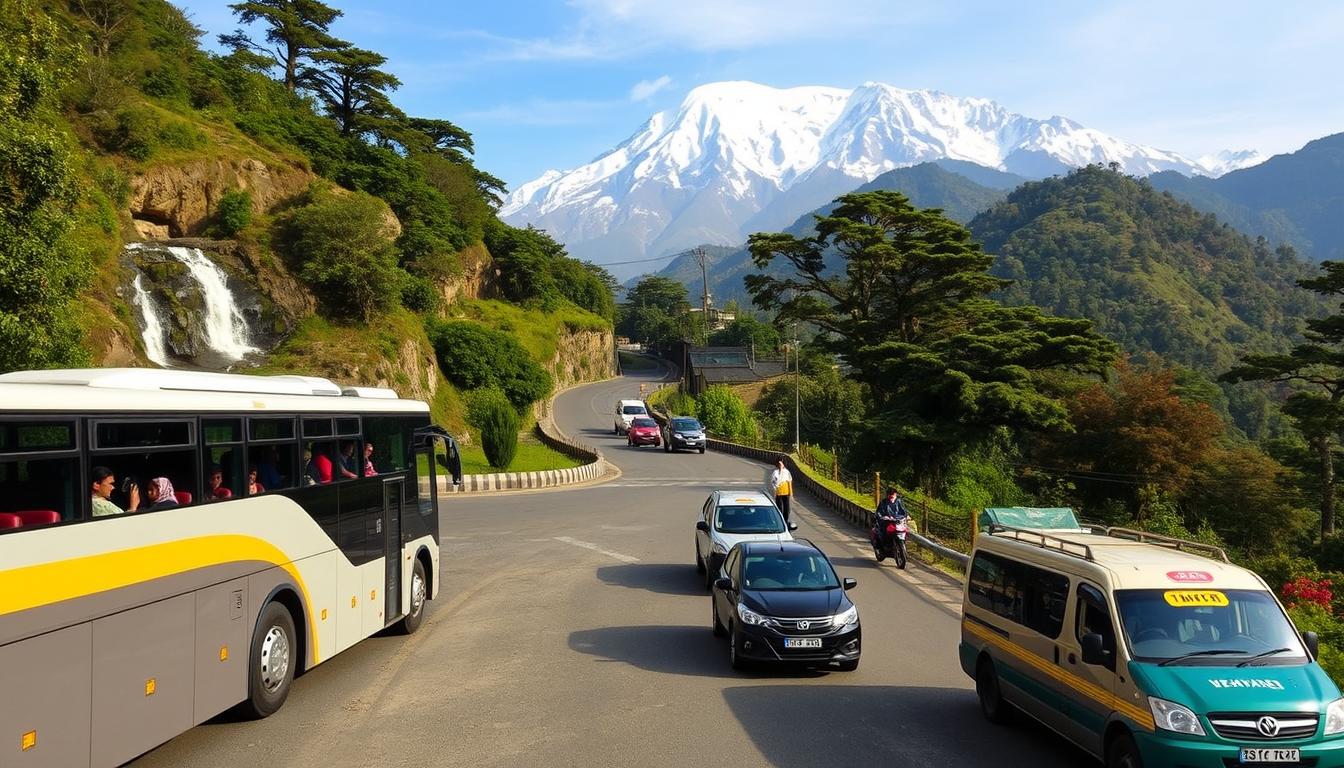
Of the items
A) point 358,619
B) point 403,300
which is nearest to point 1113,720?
point 358,619

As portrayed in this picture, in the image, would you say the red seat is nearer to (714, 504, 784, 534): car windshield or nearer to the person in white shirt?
(714, 504, 784, 534): car windshield

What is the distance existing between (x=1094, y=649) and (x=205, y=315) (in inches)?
1726

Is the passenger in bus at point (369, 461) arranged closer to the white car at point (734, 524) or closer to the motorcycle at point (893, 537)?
the white car at point (734, 524)

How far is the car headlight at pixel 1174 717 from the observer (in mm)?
Result: 6594

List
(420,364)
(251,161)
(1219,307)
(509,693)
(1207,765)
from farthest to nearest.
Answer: (1219,307)
(420,364)
(251,161)
(509,693)
(1207,765)

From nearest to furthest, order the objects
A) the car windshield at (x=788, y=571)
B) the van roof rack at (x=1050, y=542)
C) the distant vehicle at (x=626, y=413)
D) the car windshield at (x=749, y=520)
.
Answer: the van roof rack at (x=1050, y=542)
the car windshield at (x=788, y=571)
the car windshield at (x=749, y=520)
the distant vehicle at (x=626, y=413)

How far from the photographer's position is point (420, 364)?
54.8 meters

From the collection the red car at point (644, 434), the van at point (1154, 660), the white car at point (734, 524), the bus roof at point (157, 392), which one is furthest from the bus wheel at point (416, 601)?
the red car at point (644, 434)

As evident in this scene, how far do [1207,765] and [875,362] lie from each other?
37717 mm

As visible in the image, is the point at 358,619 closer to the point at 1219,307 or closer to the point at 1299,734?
the point at 1299,734

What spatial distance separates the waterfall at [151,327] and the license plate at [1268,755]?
4181 cm

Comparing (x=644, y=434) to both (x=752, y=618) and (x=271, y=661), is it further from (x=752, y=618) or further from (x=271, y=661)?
(x=271, y=661)

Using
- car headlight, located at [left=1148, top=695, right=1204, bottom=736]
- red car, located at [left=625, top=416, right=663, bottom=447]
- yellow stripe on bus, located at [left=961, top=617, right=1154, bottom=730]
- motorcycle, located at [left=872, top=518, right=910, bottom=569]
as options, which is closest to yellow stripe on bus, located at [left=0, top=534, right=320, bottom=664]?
yellow stripe on bus, located at [left=961, top=617, right=1154, bottom=730]

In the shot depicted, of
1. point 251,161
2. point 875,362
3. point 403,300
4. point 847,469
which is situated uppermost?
point 251,161
